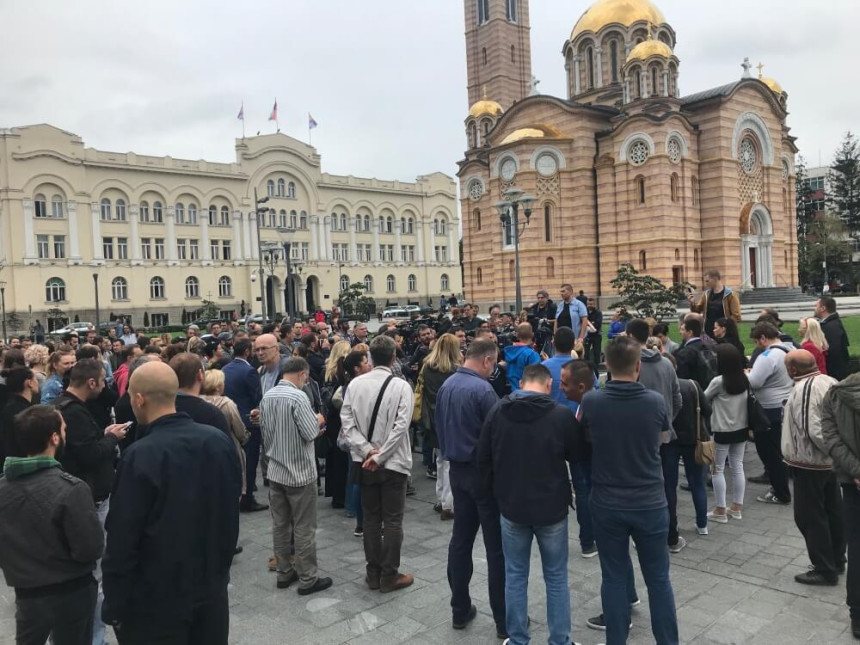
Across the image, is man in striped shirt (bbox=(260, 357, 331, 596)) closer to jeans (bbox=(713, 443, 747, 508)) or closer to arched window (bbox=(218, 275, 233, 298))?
jeans (bbox=(713, 443, 747, 508))

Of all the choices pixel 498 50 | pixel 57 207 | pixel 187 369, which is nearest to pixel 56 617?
pixel 187 369

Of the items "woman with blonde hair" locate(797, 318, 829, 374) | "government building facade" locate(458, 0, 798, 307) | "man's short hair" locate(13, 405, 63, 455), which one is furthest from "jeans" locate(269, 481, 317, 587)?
"government building facade" locate(458, 0, 798, 307)

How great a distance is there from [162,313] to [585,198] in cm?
3682

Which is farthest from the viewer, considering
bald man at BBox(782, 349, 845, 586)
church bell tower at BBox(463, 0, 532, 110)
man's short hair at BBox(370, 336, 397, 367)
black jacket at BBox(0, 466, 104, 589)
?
church bell tower at BBox(463, 0, 532, 110)

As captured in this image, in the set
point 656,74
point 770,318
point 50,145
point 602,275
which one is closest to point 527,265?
point 602,275

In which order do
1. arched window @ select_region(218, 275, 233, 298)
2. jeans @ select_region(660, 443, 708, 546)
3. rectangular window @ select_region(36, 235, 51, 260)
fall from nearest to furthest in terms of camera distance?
1. jeans @ select_region(660, 443, 708, 546)
2. rectangular window @ select_region(36, 235, 51, 260)
3. arched window @ select_region(218, 275, 233, 298)

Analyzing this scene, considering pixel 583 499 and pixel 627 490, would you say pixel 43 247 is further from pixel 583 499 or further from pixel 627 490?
pixel 627 490

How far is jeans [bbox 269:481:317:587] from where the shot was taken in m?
5.23

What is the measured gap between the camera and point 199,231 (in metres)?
56.6

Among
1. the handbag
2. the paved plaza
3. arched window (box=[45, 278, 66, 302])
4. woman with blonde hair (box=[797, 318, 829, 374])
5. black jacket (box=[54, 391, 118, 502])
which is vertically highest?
arched window (box=[45, 278, 66, 302])

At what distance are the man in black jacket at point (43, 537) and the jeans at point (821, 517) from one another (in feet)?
16.9

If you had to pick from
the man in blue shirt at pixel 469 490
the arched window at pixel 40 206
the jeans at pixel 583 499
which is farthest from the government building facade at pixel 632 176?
the arched window at pixel 40 206

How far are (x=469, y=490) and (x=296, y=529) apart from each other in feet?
5.43

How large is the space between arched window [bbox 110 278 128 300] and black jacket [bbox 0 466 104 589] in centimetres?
5444
